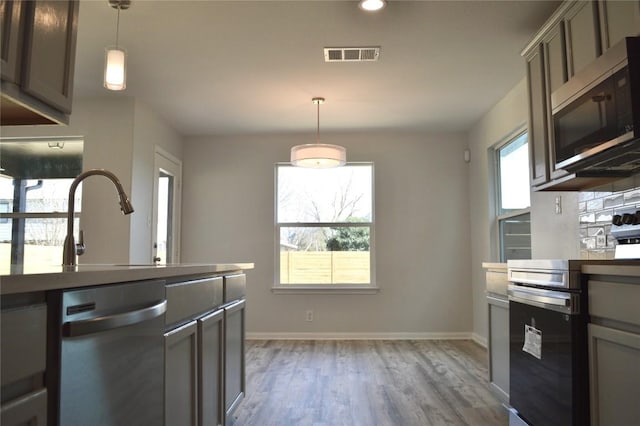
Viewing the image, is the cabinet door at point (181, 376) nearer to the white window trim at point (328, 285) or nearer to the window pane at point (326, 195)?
the white window trim at point (328, 285)

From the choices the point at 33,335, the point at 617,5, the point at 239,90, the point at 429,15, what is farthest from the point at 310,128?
the point at 33,335

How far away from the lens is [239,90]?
420cm

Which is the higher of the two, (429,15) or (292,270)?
(429,15)

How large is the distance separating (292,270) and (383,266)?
42.4 inches

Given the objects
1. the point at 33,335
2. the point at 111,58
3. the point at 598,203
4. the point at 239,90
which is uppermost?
the point at 239,90

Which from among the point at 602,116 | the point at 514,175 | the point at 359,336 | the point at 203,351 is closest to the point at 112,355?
the point at 203,351

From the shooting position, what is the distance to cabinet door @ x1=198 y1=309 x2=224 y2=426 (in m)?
1.92

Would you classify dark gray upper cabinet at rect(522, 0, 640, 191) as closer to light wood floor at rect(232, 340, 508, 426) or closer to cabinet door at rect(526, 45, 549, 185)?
cabinet door at rect(526, 45, 549, 185)

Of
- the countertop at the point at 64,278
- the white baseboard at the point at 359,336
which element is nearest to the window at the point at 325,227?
the white baseboard at the point at 359,336

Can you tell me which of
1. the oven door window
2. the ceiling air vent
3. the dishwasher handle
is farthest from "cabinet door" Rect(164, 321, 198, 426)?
the ceiling air vent

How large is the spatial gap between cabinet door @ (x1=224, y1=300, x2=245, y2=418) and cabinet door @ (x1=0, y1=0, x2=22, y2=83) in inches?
54.5

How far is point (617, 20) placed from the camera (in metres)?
2.14

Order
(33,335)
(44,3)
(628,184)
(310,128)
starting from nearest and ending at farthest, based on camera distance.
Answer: (33,335) → (44,3) → (628,184) → (310,128)

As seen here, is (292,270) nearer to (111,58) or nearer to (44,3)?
(111,58)
